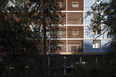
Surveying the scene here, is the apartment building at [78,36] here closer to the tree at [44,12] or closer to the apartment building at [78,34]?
the apartment building at [78,34]

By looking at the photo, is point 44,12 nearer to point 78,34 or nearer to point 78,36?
point 78,36

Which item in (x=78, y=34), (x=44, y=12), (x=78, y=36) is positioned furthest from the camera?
(x=78, y=34)

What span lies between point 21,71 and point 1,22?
456 cm

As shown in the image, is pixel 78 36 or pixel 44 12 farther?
pixel 78 36

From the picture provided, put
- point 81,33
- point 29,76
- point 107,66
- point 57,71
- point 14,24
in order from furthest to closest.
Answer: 1. point 81,33
2. point 14,24
3. point 57,71
4. point 29,76
5. point 107,66

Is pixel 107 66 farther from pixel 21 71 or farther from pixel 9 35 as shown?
pixel 9 35

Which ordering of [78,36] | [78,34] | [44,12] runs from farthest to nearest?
[78,34], [78,36], [44,12]

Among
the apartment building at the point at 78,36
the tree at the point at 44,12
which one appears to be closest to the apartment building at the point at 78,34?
the apartment building at the point at 78,36

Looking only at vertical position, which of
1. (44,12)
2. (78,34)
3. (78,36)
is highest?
(44,12)

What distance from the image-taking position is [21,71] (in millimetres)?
11094

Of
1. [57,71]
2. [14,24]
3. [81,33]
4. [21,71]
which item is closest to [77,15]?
[81,33]

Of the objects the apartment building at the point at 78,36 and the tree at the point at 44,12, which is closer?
the tree at the point at 44,12

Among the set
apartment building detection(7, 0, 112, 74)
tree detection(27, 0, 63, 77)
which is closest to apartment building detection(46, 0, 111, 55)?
apartment building detection(7, 0, 112, 74)

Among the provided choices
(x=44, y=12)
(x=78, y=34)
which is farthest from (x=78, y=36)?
(x=44, y=12)
